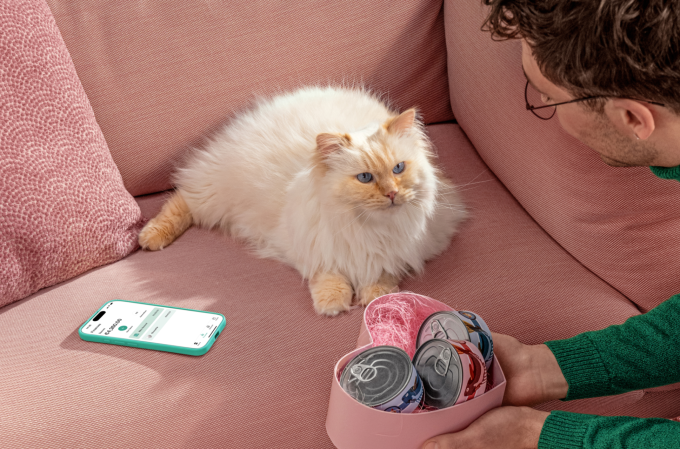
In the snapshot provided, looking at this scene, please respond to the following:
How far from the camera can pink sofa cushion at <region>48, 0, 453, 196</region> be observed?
148 centimetres

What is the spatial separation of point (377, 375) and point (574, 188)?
661 millimetres

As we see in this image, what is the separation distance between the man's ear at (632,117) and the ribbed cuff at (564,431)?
0.46 m

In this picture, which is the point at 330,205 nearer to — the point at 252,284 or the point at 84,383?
the point at 252,284

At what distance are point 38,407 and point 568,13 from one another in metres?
1.08

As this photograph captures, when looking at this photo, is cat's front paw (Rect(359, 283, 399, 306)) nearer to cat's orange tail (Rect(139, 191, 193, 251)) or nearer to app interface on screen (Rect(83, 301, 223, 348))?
app interface on screen (Rect(83, 301, 223, 348))

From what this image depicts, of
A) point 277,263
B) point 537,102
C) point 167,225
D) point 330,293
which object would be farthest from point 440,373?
point 167,225

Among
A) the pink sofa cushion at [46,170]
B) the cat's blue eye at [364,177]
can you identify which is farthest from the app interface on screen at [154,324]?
the cat's blue eye at [364,177]

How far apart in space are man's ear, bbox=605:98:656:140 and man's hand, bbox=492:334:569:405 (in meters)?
0.45

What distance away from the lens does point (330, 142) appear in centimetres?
113

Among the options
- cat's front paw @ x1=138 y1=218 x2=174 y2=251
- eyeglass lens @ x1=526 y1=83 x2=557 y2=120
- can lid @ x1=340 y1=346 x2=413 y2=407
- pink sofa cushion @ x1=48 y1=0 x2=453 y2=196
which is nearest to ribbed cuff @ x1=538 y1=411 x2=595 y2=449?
can lid @ x1=340 y1=346 x2=413 y2=407

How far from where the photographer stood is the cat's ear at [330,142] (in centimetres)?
113

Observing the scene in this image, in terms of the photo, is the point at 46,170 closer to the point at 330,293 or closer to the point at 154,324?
the point at 154,324

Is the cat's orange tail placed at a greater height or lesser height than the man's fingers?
greater

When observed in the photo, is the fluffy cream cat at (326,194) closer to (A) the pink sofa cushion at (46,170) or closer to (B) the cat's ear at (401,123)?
(B) the cat's ear at (401,123)
